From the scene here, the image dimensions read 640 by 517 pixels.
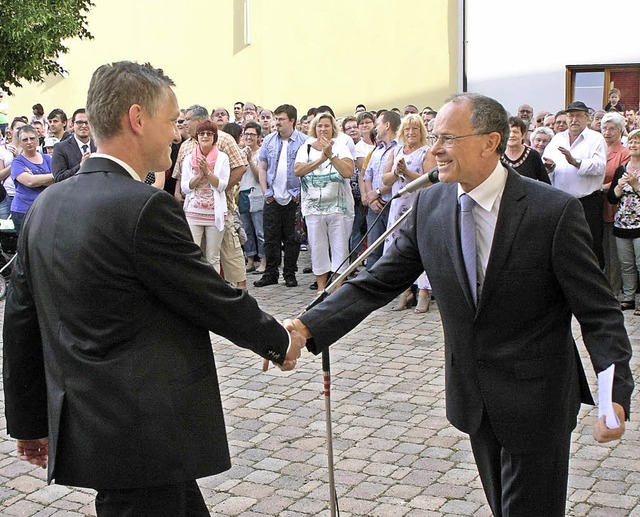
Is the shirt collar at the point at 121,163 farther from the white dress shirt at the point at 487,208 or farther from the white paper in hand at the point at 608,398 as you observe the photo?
the white paper in hand at the point at 608,398

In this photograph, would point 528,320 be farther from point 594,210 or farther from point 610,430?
point 594,210

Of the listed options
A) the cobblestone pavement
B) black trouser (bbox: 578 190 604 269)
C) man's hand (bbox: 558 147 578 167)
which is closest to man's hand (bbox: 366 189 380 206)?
man's hand (bbox: 558 147 578 167)

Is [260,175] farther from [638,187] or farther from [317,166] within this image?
[638,187]

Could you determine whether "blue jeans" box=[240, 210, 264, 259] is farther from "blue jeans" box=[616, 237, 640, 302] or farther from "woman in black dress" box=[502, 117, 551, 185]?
"blue jeans" box=[616, 237, 640, 302]

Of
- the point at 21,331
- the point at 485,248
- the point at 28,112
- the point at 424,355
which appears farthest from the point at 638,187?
the point at 28,112

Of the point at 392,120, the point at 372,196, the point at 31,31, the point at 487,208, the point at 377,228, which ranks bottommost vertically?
the point at 377,228

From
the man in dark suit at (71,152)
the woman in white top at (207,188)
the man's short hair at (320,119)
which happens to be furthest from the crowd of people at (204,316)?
the man in dark suit at (71,152)

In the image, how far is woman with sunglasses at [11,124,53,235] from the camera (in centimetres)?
1122

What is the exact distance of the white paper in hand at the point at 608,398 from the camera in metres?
3.32

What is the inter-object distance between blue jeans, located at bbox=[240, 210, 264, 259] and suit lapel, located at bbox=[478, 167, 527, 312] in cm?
893

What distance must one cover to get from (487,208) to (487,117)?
1.11ft

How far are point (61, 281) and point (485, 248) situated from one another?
1.54m

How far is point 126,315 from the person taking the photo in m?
3.05

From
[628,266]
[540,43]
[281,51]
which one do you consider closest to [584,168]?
[628,266]
